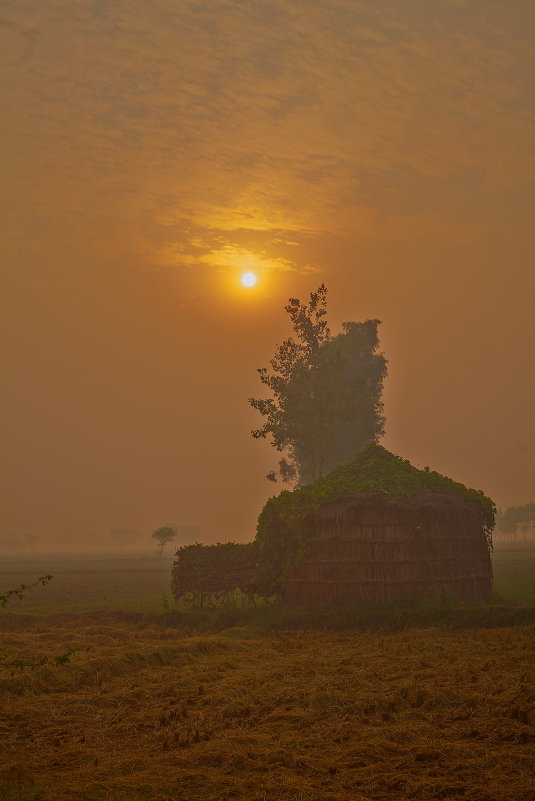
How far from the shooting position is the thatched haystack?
28766 millimetres

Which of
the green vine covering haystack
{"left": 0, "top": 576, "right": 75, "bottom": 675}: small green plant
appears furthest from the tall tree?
{"left": 0, "top": 576, "right": 75, "bottom": 675}: small green plant

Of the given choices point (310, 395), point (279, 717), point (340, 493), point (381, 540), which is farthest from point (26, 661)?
point (310, 395)

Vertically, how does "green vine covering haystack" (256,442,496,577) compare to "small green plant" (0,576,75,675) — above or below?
above

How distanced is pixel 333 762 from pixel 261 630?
16.8 meters

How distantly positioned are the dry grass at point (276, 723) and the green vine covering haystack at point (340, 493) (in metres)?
9.03

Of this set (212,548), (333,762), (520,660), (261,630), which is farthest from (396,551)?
(333,762)

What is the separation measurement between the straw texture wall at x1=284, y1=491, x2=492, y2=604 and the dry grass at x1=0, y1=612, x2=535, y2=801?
281 inches

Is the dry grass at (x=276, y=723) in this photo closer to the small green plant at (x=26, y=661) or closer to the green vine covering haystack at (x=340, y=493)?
the small green plant at (x=26, y=661)

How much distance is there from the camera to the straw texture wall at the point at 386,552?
1130 inches

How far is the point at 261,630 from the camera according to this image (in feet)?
88.7

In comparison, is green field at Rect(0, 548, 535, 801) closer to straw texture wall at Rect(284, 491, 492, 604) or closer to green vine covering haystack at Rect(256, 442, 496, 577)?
straw texture wall at Rect(284, 491, 492, 604)

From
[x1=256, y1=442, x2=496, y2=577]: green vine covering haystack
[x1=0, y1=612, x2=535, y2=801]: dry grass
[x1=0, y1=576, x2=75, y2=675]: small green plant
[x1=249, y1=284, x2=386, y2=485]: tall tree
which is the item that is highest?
[x1=249, y1=284, x2=386, y2=485]: tall tree

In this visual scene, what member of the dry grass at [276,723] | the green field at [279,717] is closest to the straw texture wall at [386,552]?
the green field at [279,717]

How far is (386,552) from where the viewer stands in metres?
28.9
